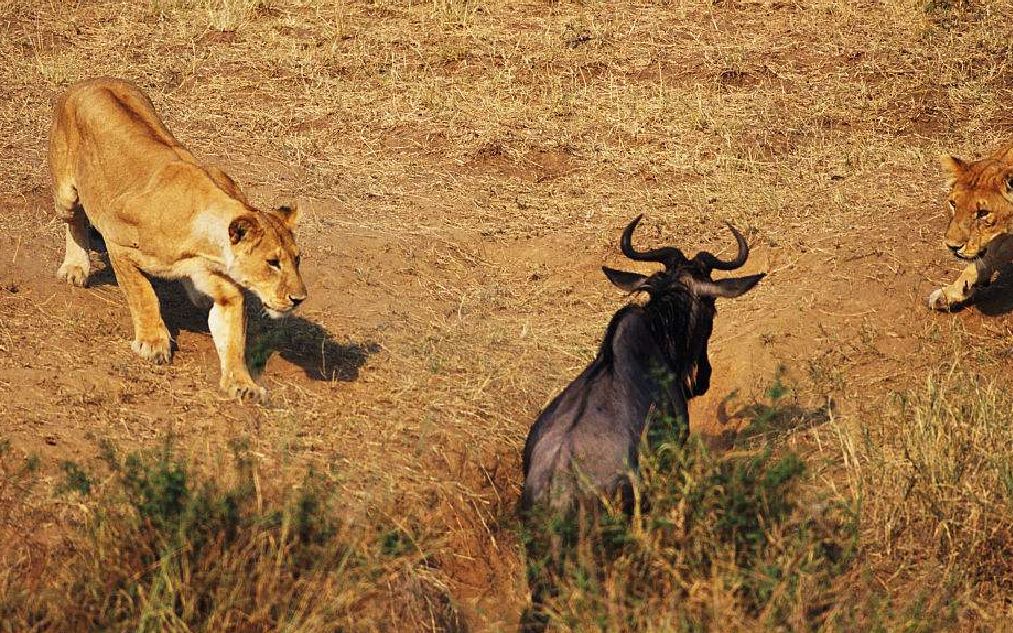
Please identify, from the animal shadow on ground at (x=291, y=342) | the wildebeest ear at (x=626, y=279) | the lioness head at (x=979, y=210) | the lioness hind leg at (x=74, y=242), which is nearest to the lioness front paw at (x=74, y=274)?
the lioness hind leg at (x=74, y=242)

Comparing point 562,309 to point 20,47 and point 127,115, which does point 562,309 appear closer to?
point 127,115

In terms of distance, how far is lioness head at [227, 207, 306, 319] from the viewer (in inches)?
277

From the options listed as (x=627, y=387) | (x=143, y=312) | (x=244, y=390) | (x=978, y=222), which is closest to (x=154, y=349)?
(x=143, y=312)

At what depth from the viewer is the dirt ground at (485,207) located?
271 inches

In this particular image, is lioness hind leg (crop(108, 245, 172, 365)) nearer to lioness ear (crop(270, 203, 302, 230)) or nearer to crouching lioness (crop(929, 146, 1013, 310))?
lioness ear (crop(270, 203, 302, 230))

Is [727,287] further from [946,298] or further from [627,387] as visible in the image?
[946,298]

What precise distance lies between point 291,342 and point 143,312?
0.98 metres

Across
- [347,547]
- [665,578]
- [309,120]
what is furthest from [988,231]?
[309,120]

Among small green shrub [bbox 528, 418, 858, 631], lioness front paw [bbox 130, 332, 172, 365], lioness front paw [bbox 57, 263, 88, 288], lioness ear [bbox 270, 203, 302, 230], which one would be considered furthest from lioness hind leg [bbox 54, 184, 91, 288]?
small green shrub [bbox 528, 418, 858, 631]

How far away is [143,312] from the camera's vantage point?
749 centimetres

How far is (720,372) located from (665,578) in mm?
3569

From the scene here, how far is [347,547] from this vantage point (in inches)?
197

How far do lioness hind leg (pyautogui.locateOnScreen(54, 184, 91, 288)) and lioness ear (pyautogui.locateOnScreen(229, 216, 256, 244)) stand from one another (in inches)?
73.7

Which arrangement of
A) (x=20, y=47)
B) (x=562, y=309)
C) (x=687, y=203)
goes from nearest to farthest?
1. (x=562, y=309)
2. (x=687, y=203)
3. (x=20, y=47)
